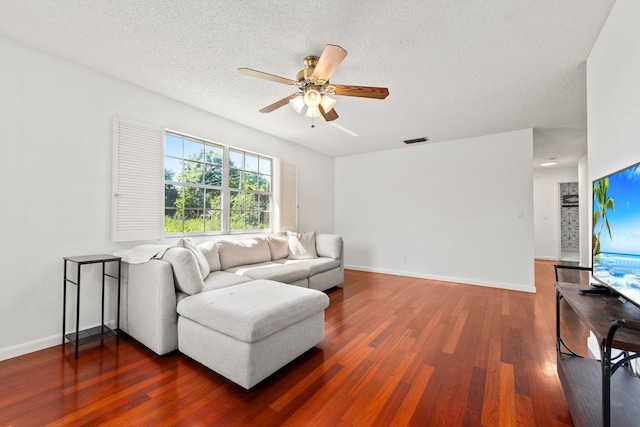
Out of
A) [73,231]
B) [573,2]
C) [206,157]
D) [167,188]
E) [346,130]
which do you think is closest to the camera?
[573,2]

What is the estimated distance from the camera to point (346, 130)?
4297 millimetres

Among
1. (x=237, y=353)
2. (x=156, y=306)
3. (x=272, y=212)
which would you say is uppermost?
(x=272, y=212)

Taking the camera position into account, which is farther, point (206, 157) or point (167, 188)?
point (206, 157)

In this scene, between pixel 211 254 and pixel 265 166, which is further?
pixel 265 166

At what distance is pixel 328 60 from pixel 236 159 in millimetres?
2595

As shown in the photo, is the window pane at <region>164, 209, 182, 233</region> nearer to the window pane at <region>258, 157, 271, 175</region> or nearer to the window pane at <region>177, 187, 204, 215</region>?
the window pane at <region>177, 187, 204, 215</region>

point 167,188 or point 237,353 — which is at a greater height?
point 167,188

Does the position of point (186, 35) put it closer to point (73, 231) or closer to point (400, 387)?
point (73, 231)

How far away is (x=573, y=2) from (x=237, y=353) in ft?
10.3

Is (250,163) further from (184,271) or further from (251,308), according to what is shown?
(251,308)

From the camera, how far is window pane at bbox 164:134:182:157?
10.8 feet

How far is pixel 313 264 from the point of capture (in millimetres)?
3770

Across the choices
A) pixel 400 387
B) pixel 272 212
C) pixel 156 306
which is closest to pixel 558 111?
pixel 400 387

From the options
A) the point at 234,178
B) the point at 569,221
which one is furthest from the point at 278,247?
the point at 569,221
